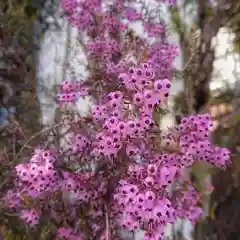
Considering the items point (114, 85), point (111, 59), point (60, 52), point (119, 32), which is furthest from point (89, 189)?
point (60, 52)

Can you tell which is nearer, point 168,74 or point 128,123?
point 128,123

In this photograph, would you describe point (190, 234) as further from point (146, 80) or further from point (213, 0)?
point (146, 80)

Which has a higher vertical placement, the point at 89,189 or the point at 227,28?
the point at 227,28

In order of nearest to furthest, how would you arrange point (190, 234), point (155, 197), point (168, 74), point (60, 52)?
point (155, 197), point (168, 74), point (190, 234), point (60, 52)

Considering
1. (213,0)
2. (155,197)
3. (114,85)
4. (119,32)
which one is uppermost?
(213,0)

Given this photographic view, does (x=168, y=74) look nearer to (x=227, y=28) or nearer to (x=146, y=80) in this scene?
(x=146, y=80)

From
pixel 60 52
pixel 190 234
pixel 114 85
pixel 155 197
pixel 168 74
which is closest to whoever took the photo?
pixel 155 197
